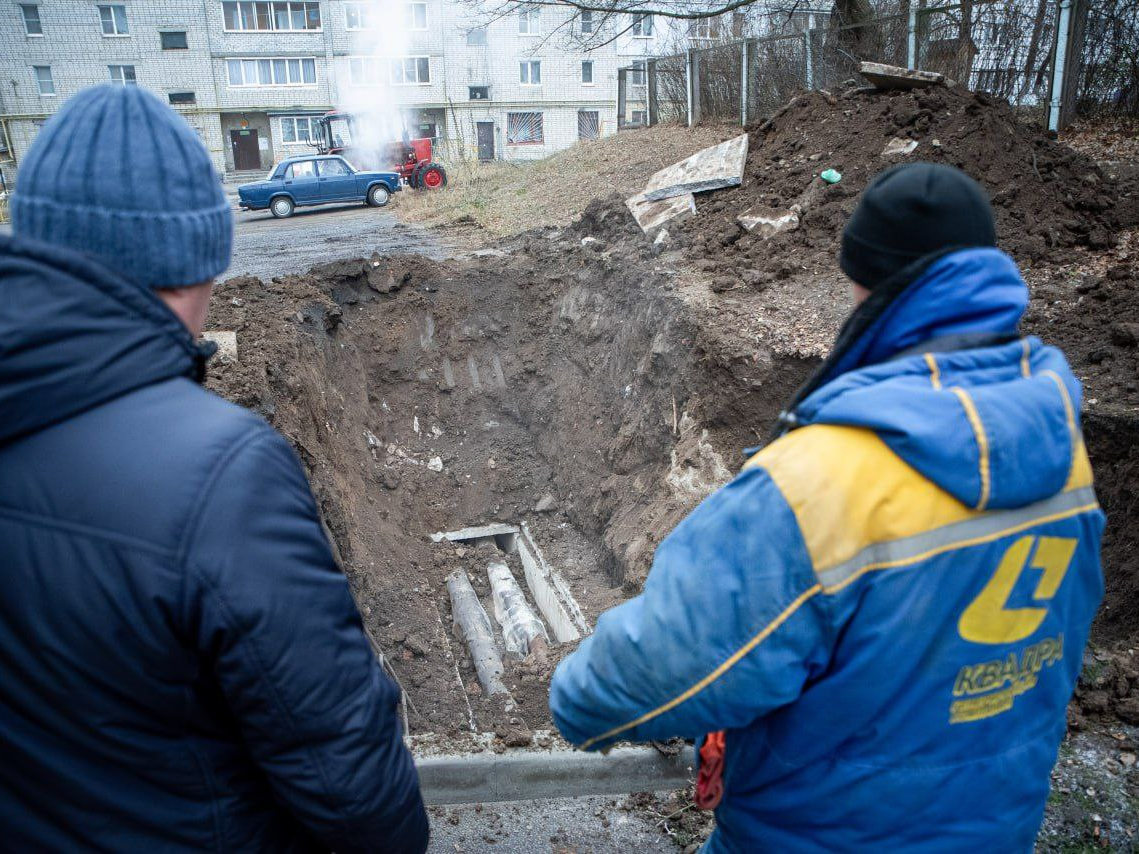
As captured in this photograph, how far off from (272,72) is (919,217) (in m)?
49.4

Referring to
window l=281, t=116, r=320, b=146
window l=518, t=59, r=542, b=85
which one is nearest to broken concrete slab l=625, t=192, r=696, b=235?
window l=518, t=59, r=542, b=85

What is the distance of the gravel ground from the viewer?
126 inches

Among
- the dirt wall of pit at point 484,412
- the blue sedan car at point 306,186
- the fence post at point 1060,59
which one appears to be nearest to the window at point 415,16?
the blue sedan car at point 306,186

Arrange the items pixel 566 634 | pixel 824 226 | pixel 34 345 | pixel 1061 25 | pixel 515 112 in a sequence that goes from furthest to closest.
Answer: pixel 515 112 < pixel 1061 25 < pixel 824 226 < pixel 566 634 < pixel 34 345

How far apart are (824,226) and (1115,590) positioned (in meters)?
5.12

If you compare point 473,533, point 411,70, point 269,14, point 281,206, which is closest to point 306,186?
Answer: point 281,206

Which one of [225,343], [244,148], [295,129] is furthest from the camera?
[295,129]

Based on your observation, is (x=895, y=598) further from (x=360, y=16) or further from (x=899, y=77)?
(x=360, y=16)

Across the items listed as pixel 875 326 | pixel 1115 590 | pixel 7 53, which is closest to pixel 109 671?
pixel 875 326

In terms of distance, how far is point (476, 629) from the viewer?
20.8 feet

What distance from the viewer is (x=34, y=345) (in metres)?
1.18

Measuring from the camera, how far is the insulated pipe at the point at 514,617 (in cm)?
617

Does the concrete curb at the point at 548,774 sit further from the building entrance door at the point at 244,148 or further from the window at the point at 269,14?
the window at the point at 269,14

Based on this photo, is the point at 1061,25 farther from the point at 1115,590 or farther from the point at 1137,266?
the point at 1115,590
